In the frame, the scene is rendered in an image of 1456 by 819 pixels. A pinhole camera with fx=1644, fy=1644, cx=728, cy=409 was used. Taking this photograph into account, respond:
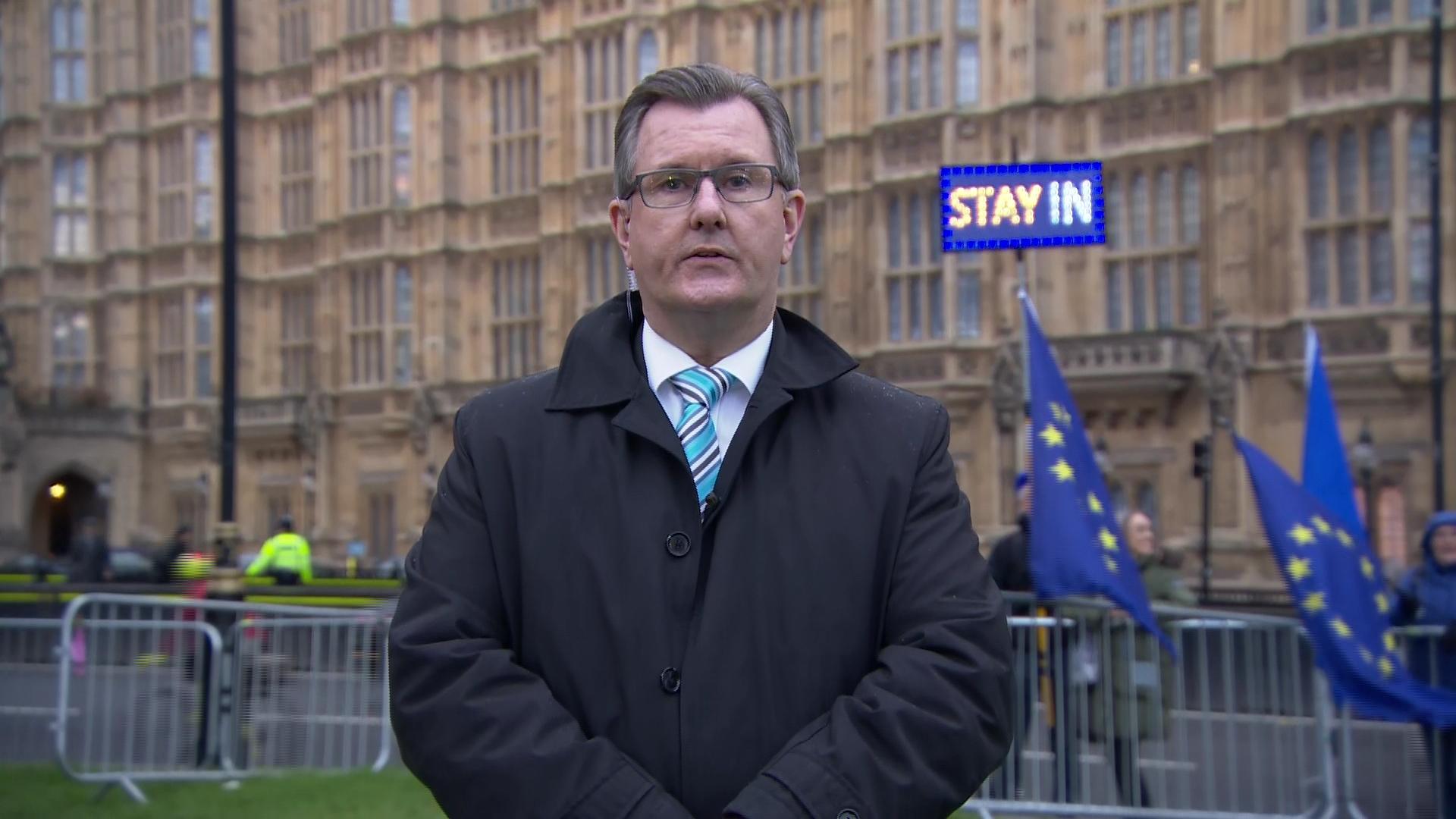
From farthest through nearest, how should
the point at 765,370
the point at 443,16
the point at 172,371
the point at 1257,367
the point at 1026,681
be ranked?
the point at 172,371, the point at 443,16, the point at 1257,367, the point at 1026,681, the point at 765,370

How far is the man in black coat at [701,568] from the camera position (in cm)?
204

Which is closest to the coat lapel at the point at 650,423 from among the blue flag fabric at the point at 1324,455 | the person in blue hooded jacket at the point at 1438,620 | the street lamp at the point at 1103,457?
the person in blue hooded jacket at the point at 1438,620

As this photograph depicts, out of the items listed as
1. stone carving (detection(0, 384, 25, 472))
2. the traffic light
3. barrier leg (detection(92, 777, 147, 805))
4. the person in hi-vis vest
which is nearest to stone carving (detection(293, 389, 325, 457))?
stone carving (detection(0, 384, 25, 472))

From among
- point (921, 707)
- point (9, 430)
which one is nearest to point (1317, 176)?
point (921, 707)

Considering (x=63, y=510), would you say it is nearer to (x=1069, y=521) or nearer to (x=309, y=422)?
(x=309, y=422)

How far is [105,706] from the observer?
8.07 metres

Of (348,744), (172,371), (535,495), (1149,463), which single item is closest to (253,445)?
(172,371)

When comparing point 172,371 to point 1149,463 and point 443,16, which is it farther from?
point 1149,463

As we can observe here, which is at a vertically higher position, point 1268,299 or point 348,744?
point 1268,299

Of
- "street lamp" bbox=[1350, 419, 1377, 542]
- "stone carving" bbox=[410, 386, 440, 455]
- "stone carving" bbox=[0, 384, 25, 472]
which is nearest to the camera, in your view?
"street lamp" bbox=[1350, 419, 1377, 542]

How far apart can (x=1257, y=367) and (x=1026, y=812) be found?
14.0 meters

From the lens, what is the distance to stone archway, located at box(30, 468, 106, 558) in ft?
105

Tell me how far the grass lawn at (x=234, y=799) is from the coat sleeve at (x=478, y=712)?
5009mm

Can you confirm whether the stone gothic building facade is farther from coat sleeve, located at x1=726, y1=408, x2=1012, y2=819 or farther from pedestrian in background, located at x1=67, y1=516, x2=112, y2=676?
coat sleeve, located at x1=726, y1=408, x2=1012, y2=819
